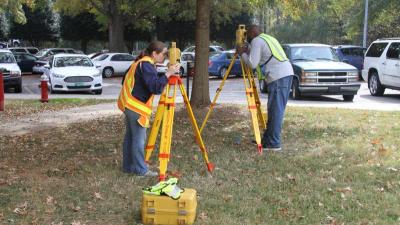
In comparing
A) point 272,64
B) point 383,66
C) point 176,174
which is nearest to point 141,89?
point 176,174

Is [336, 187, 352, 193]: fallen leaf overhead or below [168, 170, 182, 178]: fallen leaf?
overhead

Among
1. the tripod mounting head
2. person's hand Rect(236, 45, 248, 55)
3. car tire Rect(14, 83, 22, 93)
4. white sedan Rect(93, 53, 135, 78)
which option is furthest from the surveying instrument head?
white sedan Rect(93, 53, 135, 78)

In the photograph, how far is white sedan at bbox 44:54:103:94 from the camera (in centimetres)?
2009

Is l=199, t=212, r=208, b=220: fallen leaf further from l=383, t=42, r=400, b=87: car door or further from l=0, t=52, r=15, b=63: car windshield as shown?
l=0, t=52, r=15, b=63: car windshield

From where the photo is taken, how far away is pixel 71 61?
21406mm

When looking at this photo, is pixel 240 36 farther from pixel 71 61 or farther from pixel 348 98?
pixel 71 61

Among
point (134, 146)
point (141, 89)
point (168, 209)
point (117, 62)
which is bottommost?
point (117, 62)

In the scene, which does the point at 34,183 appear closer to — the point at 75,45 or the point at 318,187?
the point at 318,187

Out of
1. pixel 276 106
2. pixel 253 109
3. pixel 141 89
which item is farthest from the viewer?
pixel 276 106

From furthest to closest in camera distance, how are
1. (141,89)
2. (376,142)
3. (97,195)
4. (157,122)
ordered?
(376,142) < (157,122) < (141,89) < (97,195)

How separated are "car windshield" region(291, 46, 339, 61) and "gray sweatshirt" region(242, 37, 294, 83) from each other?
31.4ft

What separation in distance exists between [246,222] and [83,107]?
33.5 ft

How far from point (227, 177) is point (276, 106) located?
1.86 metres

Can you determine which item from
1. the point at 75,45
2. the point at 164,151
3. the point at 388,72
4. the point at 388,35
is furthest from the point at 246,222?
the point at 75,45
